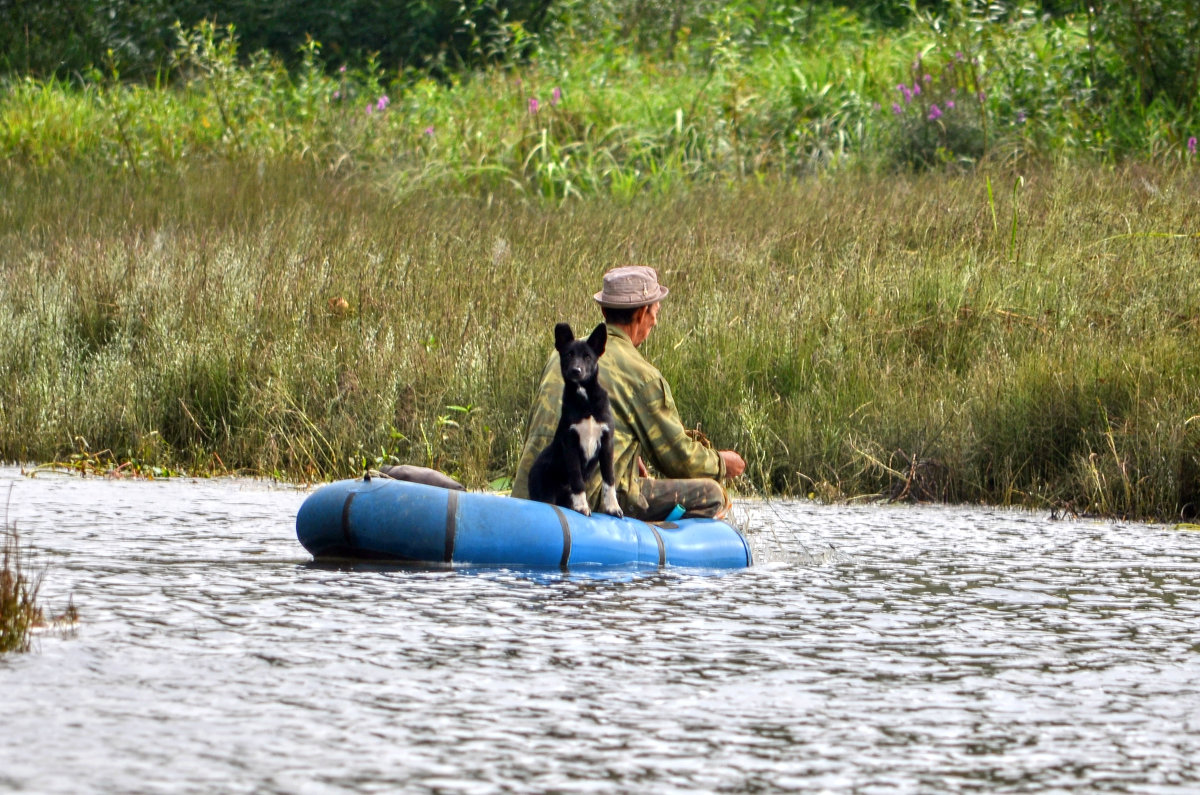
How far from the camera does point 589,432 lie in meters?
6.84

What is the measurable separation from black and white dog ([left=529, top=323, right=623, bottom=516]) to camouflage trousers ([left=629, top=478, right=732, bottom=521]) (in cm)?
31

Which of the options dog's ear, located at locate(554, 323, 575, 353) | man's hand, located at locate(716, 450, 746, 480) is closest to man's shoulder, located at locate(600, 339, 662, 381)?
dog's ear, located at locate(554, 323, 575, 353)

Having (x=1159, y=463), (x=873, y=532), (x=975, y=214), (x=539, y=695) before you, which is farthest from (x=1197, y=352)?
(x=539, y=695)

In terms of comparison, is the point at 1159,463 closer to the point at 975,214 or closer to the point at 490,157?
the point at 975,214

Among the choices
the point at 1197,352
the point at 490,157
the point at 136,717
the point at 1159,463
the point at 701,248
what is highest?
the point at 490,157

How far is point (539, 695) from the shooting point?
4.80 metres

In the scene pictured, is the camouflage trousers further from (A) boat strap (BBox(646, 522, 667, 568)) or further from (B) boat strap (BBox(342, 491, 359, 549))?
(B) boat strap (BBox(342, 491, 359, 549))

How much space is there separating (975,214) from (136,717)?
10345mm

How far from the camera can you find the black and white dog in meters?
6.65

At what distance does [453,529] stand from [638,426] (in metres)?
0.95

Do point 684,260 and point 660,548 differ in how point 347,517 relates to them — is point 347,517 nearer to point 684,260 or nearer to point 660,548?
point 660,548

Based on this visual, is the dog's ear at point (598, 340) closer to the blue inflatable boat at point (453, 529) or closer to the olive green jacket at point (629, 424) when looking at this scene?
the olive green jacket at point (629, 424)

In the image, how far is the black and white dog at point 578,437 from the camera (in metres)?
6.65

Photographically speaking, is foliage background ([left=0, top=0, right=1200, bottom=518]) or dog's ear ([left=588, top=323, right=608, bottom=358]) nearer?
dog's ear ([left=588, top=323, right=608, bottom=358])
